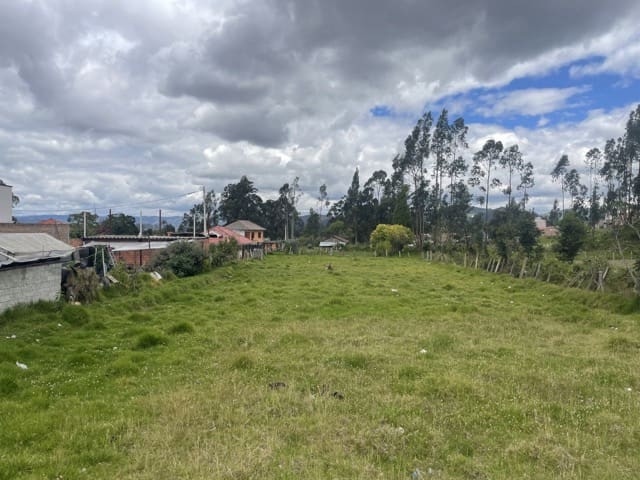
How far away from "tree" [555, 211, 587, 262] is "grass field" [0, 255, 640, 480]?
15.6m

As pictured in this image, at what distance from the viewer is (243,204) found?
260 feet

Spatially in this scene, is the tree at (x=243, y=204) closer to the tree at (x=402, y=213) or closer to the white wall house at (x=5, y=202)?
the tree at (x=402, y=213)

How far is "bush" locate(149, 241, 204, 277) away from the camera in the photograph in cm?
1995

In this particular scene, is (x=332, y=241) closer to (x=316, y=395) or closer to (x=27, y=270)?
(x=27, y=270)

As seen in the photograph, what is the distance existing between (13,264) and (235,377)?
7.09 metres

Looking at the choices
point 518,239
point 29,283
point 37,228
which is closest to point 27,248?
point 29,283

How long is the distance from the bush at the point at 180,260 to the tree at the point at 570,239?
23840 mm

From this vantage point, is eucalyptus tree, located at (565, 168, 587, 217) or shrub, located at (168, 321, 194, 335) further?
eucalyptus tree, located at (565, 168, 587, 217)

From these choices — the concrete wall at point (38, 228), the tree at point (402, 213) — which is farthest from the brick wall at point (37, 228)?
the tree at point (402, 213)

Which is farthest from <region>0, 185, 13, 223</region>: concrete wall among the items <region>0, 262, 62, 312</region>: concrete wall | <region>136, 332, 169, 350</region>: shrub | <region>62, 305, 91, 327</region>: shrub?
<region>136, 332, 169, 350</region>: shrub

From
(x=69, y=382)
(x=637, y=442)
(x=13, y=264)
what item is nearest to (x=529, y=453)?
(x=637, y=442)

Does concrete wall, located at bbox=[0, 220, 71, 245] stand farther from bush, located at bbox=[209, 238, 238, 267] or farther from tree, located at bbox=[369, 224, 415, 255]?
tree, located at bbox=[369, 224, 415, 255]

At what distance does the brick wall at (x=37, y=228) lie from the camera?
2162cm

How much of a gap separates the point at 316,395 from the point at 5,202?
86.4 feet
